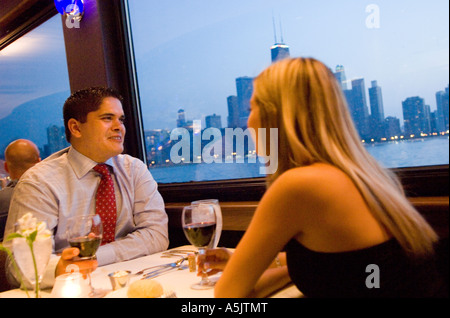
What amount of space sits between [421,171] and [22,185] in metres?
1.74

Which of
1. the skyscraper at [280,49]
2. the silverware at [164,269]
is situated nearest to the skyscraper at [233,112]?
the skyscraper at [280,49]

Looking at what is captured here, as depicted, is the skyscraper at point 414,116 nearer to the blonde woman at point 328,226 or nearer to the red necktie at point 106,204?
the blonde woman at point 328,226

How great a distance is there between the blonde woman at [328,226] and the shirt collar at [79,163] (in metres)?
1.22

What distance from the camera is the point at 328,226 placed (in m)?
0.96

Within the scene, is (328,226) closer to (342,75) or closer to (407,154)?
(407,154)

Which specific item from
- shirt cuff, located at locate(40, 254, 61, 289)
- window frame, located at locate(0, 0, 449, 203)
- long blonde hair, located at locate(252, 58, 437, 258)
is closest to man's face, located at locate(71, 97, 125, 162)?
window frame, located at locate(0, 0, 449, 203)

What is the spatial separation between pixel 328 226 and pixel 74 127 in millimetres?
1594

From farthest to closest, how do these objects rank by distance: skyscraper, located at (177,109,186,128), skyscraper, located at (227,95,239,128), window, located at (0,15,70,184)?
window, located at (0,15,70,184) < skyscraper, located at (177,109,186,128) < skyscraper, located at (227,95,239,128)

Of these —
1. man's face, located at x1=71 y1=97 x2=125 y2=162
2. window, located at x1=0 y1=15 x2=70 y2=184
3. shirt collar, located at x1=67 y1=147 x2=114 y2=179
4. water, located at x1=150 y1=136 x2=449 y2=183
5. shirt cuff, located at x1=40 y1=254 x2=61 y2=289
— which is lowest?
shirt cuff, located at x1=40 y1=254 x2=61 y2=289

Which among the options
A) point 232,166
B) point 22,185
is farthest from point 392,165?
point 22,185

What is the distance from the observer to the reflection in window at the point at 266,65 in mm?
1711

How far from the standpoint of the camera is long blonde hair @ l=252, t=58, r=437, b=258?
1002mm

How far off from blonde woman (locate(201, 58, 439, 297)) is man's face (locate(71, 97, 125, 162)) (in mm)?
Answer: 1240

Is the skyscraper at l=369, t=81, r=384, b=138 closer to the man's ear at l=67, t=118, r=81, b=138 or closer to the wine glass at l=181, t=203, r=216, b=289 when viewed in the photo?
the wine glass at l=181, t=203, r=216, b=289
